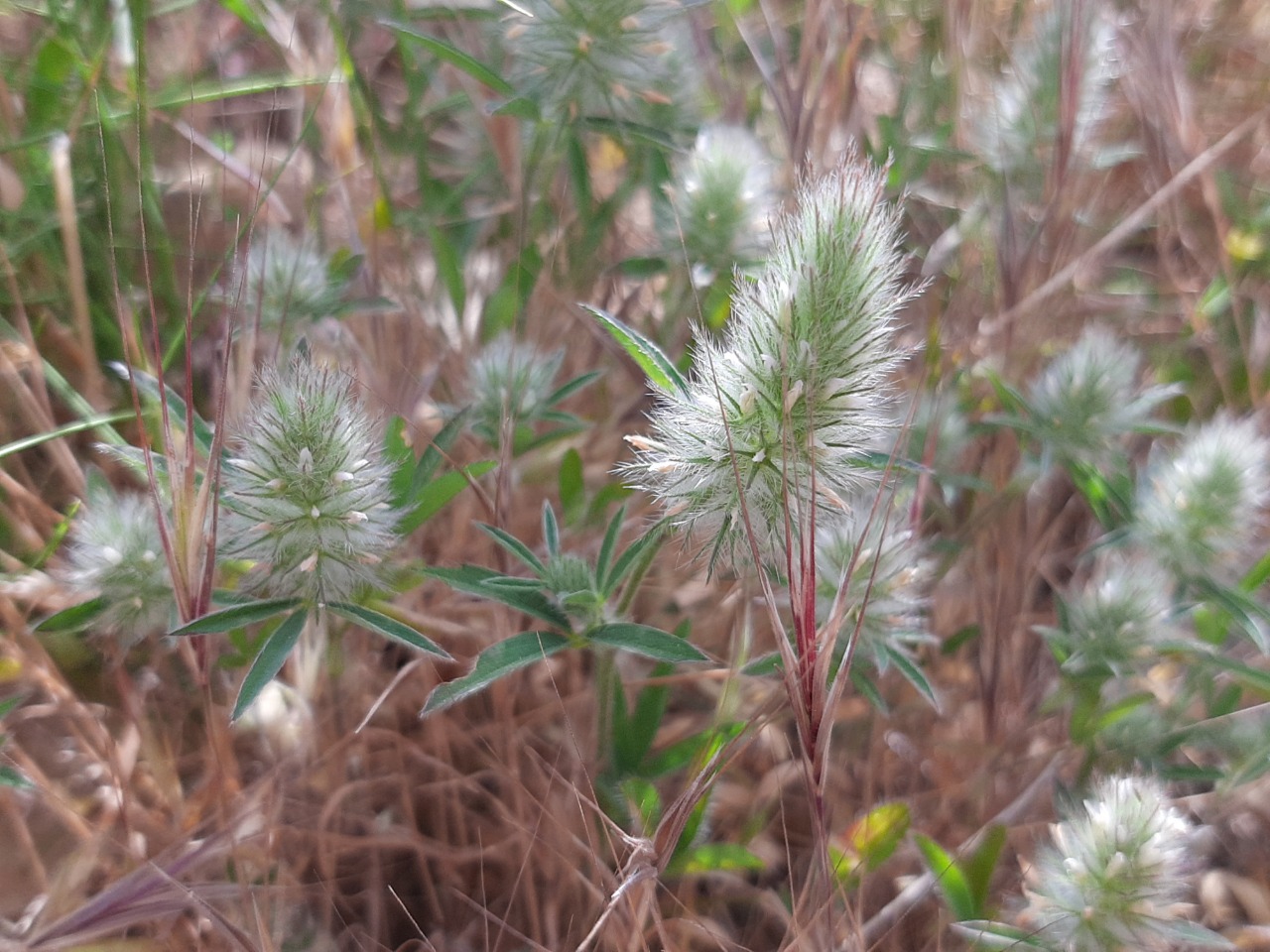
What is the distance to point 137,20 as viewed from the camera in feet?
6.48

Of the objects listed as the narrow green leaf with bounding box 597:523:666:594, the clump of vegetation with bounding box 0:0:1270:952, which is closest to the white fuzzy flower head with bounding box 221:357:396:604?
the clump of vegetation with bounding box 0:0:1270:952

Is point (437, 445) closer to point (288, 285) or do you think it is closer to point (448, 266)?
point (288, 285)

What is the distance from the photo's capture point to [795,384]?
1.40 m

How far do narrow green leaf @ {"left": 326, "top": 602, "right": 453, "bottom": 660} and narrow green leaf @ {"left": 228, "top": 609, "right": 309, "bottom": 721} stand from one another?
0.06 meters

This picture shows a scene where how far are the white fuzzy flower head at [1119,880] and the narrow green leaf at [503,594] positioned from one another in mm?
932

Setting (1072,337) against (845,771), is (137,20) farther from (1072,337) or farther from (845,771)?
(1072,337)

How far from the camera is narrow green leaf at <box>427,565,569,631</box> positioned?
1.69 metres

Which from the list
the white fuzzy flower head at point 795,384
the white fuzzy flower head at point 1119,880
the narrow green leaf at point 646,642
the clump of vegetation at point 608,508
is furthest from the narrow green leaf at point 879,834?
the white fuzzy flower head at point 795,384

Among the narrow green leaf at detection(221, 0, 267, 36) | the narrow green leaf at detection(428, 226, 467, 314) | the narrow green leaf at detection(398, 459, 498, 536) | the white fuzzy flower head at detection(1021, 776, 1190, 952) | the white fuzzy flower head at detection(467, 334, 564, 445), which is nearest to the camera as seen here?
the white fuzzy flower head at detection(1021, 776, 1190, 952)

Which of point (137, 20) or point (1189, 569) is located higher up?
point (137, 20)

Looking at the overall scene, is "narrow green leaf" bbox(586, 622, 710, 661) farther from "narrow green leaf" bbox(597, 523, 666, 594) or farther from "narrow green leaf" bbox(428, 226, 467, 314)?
"narrow green leaf" bbox(428, 226, 467, 314)

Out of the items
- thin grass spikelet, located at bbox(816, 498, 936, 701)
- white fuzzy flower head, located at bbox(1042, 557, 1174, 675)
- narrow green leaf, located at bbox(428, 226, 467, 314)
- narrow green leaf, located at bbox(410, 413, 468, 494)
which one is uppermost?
narrow green leaf, located at bbox(428, 226, 467, 314)

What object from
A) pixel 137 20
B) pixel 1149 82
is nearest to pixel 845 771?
pixel 1149 82

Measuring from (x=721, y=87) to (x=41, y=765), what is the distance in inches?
91.6
